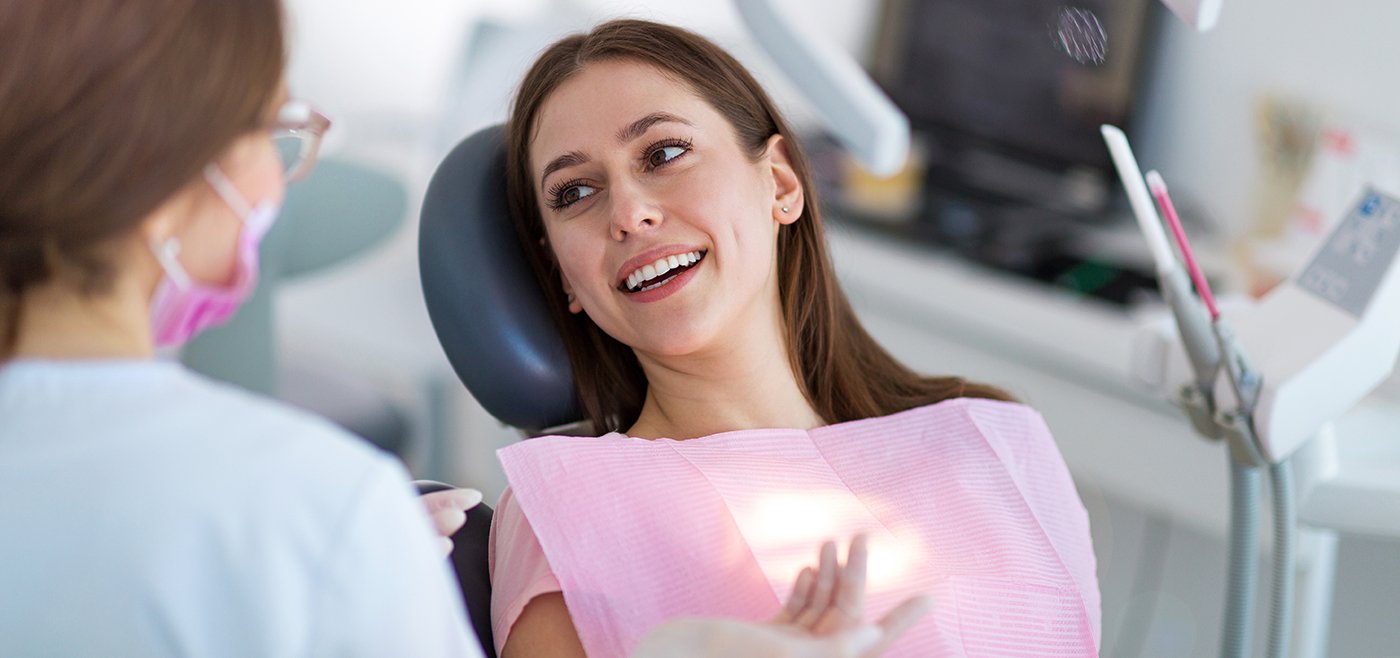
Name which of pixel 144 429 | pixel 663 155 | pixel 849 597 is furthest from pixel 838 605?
pixel 663 155

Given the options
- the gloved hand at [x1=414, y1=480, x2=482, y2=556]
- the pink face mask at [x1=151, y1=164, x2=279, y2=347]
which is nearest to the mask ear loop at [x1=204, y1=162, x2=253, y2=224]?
the pink face mask at [x1=151, y1=164, x2=279, y2=347]

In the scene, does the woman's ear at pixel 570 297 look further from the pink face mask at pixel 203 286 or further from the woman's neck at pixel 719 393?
the pink face mask at pixel 203 286

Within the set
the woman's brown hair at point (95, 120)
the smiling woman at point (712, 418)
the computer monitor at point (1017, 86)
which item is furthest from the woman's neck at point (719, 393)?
the computer monitor at point (1017, 86)

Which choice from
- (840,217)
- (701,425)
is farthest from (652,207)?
(840,217)

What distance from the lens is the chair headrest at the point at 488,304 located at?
1270 mm

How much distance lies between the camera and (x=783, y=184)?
4.69ft

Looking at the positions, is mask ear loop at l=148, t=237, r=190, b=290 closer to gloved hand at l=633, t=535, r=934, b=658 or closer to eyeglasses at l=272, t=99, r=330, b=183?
eyeglasses at l=272, t=99, r=330, b=183

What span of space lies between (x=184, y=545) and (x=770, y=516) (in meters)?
0.63

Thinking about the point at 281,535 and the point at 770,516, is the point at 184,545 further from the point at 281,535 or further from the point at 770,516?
the point at 770,516

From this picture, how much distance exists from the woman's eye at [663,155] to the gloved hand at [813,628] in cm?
52

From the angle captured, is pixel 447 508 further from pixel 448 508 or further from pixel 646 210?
pixel 646 210

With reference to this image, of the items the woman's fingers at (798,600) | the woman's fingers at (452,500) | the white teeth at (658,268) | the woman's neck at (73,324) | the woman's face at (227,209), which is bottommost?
the woman's fingers at (798,600)

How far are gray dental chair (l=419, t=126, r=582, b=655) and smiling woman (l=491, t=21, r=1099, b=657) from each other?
0.09 ft

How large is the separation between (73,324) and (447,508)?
0.40m
